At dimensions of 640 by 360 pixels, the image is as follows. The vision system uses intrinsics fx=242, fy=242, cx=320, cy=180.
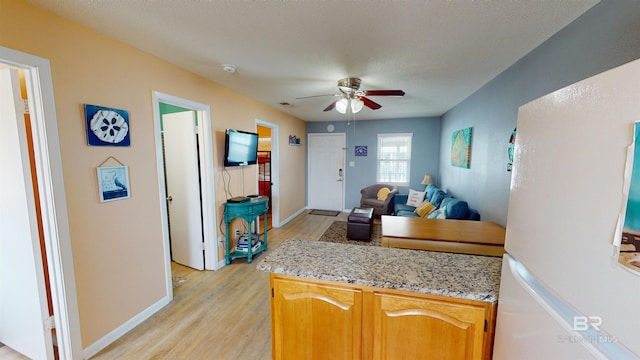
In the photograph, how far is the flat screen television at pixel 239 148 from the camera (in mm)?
3014

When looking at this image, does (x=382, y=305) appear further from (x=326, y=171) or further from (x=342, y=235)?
(x=326, y=171)

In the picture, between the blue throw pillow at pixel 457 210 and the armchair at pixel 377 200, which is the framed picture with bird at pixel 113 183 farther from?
the armchair at pixel 377 200

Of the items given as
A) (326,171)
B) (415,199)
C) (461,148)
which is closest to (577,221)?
(461,148)

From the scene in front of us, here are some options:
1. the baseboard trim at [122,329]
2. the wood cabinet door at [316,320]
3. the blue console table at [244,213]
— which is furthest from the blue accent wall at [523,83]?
the baseboard trim at [122,329]

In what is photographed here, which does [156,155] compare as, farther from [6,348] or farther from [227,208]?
[6,348]

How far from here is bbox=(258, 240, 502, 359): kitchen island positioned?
1.01 m

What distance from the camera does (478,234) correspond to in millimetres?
2330

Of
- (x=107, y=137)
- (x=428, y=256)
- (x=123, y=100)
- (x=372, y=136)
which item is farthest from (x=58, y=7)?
(x=372, y=136)

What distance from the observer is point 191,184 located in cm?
289

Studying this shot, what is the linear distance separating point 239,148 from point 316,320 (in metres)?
2.56

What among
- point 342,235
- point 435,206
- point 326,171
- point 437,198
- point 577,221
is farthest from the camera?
point 326,171

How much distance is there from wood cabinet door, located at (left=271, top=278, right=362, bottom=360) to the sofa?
2444mm

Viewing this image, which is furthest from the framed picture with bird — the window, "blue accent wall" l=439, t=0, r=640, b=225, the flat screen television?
the window

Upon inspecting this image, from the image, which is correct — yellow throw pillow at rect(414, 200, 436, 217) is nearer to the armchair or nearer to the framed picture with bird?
the armchair
